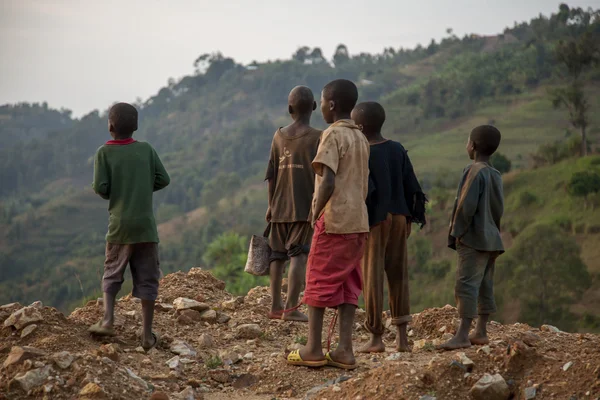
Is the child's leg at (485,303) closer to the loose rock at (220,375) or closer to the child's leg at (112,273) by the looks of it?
the loose rock at (220,375)

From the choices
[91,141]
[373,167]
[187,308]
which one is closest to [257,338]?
[187,308]

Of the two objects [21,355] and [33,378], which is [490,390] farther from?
[21,355]

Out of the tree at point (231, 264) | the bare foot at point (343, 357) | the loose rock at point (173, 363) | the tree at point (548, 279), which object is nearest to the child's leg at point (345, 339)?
the bare foot at point (343, 357)

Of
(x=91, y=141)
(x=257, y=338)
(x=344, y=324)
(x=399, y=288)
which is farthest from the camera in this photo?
(x=91, y=141)

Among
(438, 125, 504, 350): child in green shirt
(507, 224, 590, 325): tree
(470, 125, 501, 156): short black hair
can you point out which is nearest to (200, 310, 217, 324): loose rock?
(438, 125, 504, 350): child in green shirt

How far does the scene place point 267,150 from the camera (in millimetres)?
75125

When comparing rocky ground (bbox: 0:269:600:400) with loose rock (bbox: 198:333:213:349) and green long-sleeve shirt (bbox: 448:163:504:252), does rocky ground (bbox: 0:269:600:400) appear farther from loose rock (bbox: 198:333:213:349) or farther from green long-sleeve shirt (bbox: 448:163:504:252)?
green long-sleeve shirt (bbox: 448:163:504:252)

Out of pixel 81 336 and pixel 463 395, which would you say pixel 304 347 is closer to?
pixel 463 395

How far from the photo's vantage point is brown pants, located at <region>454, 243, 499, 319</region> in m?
4.70

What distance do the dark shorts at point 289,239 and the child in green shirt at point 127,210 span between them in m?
1.12

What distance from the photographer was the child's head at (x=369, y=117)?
4.80 m

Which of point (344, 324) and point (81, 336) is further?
point (81, 336)

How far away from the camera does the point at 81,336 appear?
4.93 metres

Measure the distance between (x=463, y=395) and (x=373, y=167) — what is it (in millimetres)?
1598
